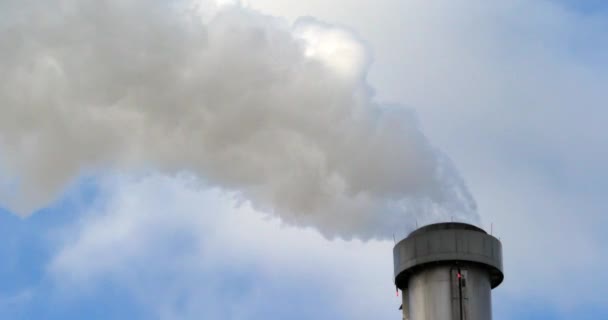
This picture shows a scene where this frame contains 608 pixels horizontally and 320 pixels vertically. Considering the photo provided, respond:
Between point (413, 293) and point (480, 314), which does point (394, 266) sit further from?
point (480, 314)

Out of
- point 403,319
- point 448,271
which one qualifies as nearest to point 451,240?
point 448,271

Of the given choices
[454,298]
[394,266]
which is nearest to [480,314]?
[454,298]

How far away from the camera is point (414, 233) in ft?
118

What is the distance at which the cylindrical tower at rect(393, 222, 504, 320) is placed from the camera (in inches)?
1353

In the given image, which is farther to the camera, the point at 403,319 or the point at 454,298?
the point at 403,319

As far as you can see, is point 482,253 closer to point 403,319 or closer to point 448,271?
point 448,271

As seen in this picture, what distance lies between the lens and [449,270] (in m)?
34.9

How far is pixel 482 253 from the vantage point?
35.2m

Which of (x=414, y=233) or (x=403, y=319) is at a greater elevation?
(x=414, y=233)

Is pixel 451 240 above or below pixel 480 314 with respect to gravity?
above

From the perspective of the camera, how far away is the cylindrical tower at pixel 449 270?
113ft

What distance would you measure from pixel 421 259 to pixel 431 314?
1825 millimetres

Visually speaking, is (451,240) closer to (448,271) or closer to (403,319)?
(448,271)

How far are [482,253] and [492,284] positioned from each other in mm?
1804
